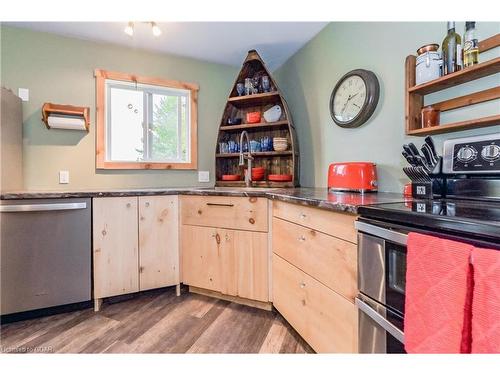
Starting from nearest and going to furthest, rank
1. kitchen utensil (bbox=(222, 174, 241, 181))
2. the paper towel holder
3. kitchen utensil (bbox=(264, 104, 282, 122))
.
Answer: the paper towel holder → kitchen utensil (bbox=(264, 104, 282, 122)) → kitchen utensil (bbox=(222, 174, 241, 181))

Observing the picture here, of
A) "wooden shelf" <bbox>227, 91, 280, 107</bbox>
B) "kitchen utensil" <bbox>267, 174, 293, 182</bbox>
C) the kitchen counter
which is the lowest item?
the kitchen counter

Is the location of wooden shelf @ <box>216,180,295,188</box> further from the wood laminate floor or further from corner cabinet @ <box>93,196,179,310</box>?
the wood laminate floor

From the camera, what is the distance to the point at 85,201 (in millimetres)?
1824

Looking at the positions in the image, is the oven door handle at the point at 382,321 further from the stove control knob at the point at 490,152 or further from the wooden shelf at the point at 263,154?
the wooden shelf at the point at 263,154

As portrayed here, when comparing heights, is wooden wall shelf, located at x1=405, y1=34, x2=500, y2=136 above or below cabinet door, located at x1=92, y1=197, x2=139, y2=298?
above

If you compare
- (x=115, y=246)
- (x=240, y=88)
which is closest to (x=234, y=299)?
(x=115, y=246)

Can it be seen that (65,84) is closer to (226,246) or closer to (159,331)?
(226,246)

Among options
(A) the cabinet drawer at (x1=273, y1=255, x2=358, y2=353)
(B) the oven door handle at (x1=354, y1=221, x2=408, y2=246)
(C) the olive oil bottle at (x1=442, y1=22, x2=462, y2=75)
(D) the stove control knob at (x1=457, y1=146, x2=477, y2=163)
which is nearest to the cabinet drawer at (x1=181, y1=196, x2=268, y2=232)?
(A) the cabinet drawer at (x1=273, y1=255, x2=358, y2=353)

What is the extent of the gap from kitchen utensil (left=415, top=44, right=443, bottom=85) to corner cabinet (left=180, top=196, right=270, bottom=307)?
1144 millimetres

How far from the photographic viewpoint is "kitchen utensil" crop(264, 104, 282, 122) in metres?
2.51

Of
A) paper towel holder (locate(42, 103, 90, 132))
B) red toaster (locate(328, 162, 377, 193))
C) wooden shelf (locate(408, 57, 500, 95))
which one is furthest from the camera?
paper towel holder (locate(42, 103, 90, 132))

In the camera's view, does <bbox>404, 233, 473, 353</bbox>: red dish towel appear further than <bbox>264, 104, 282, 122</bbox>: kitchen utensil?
No

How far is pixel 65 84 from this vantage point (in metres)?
2.31

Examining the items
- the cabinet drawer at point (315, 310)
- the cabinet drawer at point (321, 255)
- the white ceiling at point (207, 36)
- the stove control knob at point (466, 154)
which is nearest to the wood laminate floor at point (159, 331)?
the cabinet drawer at point (315, 310)
